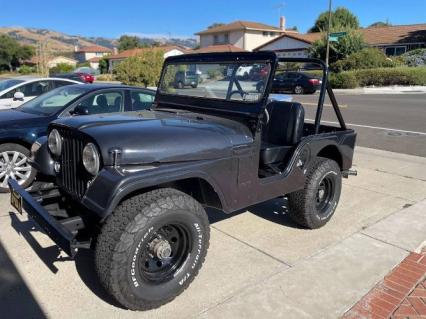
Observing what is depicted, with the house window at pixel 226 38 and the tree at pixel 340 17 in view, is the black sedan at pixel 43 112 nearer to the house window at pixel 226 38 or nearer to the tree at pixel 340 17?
the tree at pixel 340 17

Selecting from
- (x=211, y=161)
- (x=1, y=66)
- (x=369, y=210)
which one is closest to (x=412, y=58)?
(x=369, y=210)

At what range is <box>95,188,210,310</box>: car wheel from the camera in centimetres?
247

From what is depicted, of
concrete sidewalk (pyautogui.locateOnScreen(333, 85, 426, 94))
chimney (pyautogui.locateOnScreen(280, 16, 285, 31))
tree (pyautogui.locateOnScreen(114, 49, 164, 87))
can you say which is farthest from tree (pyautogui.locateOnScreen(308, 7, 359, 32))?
tree (pyautogui.locateOnScreen(114, 49, 164, 87))

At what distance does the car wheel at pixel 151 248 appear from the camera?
2469 millimetres

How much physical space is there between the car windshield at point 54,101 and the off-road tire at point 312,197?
3.39 metres

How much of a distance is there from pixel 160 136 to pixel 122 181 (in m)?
0.48

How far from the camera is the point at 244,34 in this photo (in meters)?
59.5

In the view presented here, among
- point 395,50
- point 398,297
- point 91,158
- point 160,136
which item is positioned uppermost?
point 395,50

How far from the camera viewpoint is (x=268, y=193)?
339cm

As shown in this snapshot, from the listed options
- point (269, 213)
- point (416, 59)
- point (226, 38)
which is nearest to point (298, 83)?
point (416, 59)

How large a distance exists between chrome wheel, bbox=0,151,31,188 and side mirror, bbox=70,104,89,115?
33.3 inches

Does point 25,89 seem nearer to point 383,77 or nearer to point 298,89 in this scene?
point 298,89

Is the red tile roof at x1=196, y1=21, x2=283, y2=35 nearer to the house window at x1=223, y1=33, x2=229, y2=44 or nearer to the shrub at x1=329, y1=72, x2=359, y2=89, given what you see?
the house window at x1=223, y1=33, x2=229, y2=44

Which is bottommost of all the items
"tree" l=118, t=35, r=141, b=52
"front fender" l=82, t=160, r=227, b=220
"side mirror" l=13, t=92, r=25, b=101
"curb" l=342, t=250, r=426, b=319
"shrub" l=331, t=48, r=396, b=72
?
"curb" l=342, t=250, r=426, b=319
